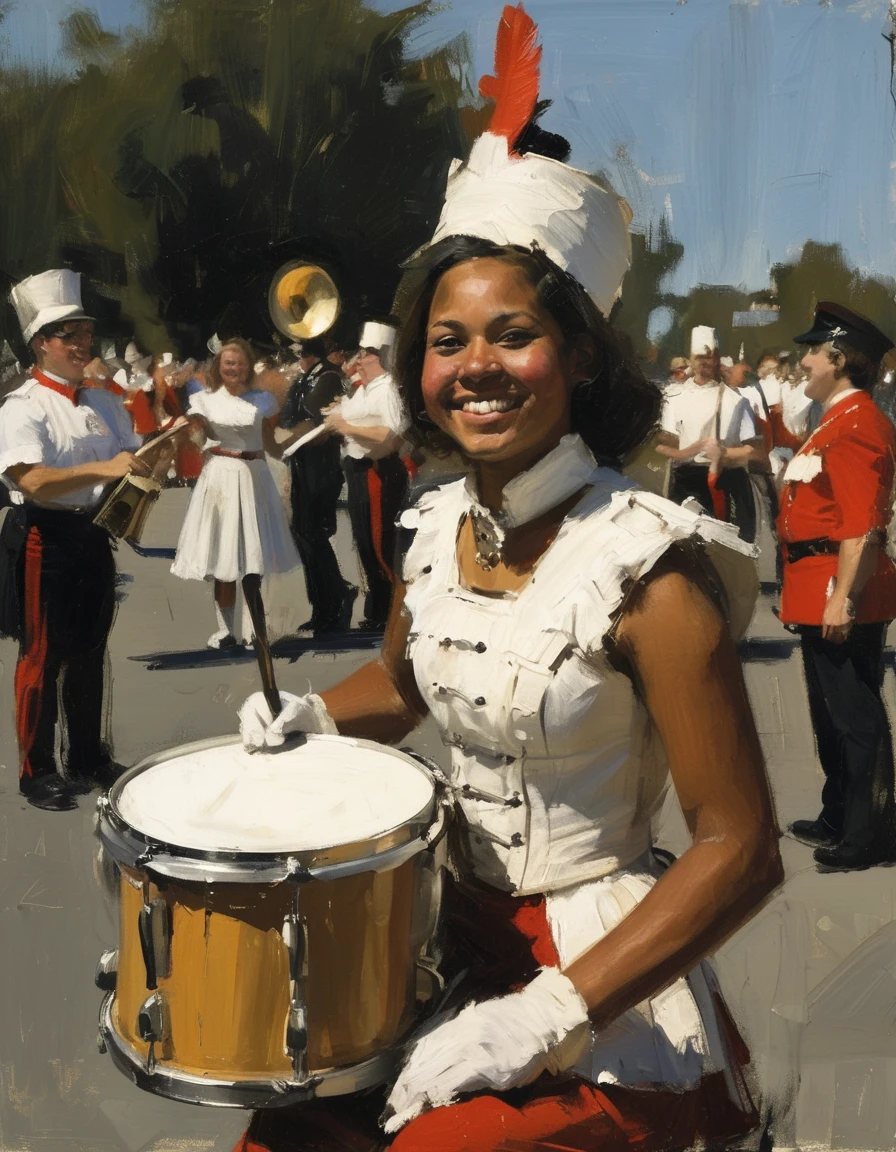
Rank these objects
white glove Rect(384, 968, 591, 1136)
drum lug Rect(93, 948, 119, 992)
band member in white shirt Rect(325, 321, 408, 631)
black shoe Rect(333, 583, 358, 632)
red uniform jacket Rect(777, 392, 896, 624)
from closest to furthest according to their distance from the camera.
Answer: white glove Rect(384, 968, 591, 1136)
drum lug Rect(93, 948, 119, 992)
red uniform jacket Rect(777, 392, 896, 624)
black shoe Rect(333, 583, 358, 632)
band member in white shirt Rect(325, 321, 408, 631)

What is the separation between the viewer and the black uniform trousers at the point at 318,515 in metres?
7.59

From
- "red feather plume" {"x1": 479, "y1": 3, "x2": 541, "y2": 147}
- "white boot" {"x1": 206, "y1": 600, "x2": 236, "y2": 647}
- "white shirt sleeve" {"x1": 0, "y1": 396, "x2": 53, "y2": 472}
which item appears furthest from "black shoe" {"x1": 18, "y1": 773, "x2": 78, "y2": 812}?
"red feather plume" {"x1": 479, "y1": 3, "x2": 541, "y2": 147}

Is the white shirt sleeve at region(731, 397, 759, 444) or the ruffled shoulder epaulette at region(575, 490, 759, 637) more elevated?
the ruffled shoulder epaulette at region(575, 490, 759, 637)

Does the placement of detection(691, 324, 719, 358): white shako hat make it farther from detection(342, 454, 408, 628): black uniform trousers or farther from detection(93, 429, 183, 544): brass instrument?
detection(342, 454, 408, 628): black uniform trousers

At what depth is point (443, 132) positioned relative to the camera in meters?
2.84

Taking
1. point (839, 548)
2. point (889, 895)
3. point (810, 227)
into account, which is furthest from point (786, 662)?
point (810, 227)

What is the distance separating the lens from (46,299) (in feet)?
11.8

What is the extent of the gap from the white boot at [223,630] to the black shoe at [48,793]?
1809 mm

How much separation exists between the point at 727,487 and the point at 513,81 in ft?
16.6

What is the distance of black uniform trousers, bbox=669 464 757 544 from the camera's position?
6094 mm

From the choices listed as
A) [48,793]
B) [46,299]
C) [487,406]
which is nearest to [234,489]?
[48,793]

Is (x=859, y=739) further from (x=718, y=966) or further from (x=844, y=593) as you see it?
(x=718, y=966)

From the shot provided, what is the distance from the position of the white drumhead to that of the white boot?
3.99 metres

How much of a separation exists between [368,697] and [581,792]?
572 millimetres
